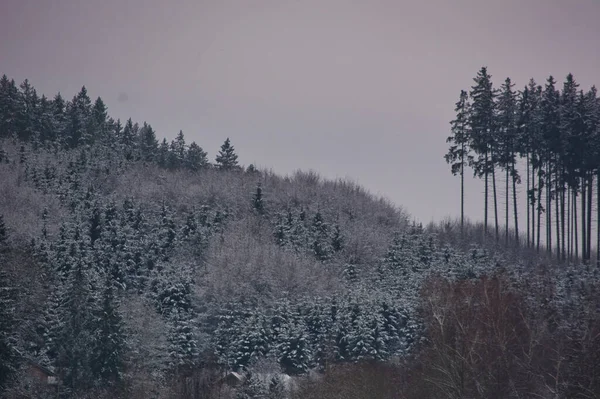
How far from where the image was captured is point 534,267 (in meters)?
60.9

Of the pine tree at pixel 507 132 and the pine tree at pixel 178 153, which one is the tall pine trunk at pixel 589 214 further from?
the pine tree at pixel 178 153

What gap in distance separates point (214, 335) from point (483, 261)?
74.4 feet

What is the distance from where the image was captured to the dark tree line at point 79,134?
114 meters

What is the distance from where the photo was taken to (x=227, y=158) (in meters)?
114

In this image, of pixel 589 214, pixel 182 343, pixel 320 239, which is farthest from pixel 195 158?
pixel 589 214

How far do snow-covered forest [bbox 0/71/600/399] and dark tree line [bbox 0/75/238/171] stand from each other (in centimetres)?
515

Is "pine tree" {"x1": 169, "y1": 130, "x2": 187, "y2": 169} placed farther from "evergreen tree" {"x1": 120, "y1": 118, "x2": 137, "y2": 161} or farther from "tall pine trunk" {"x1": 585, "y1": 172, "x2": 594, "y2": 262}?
"tall pine trunk" {"x1": 585, "y1": 172, "x2": 594, "y2": 262}

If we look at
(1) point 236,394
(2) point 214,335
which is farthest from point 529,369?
(2) point 214,335

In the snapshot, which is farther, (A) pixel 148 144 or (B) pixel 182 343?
(A) pixel 148 144

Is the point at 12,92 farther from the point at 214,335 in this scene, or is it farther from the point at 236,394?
the point at 236,394

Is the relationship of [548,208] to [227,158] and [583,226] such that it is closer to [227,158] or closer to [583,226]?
[583,226]

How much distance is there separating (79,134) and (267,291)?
5888 cm

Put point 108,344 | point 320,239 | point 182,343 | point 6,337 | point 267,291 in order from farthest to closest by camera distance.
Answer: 1. point 320,239
2. point 267,291
3. point 182,343
4. point 108,344
5. point 6,337

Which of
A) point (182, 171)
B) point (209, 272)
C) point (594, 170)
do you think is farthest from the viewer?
point (182, 171)
